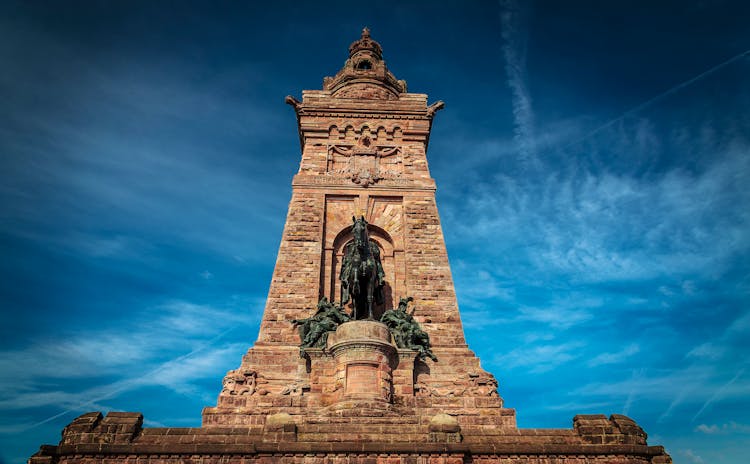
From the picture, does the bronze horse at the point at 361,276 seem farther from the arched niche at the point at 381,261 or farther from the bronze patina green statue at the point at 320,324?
the arched niche at the point at 381,261

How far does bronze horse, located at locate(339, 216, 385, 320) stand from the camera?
58.7ft

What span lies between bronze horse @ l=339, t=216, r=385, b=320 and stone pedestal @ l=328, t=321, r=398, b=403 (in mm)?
1533

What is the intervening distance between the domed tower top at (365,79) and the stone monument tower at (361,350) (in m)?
0.08

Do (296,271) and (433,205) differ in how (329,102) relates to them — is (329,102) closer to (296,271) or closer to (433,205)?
(433,205)

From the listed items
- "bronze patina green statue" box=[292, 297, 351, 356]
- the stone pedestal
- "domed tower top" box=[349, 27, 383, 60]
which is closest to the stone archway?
"bronze patina green statue" box=[292, 297, 351, 356]

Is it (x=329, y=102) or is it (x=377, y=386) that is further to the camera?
(x=329, y=102)

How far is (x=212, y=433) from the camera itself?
1228cm

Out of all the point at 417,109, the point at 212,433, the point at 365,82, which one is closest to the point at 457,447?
the point at 212,433

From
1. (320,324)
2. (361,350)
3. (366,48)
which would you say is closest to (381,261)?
(320,324)

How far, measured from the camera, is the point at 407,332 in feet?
56.9

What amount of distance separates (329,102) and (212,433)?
16979mm

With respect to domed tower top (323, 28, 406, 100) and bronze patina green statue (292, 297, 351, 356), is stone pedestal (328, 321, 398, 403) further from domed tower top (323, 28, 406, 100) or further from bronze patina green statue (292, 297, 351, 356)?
domed tower top (323, 28, 406, 100)

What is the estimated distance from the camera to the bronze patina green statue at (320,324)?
1711 cm

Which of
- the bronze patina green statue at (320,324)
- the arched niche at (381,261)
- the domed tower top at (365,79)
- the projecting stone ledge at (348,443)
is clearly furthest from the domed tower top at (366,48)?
the projecting stone ledge at (348,443)
